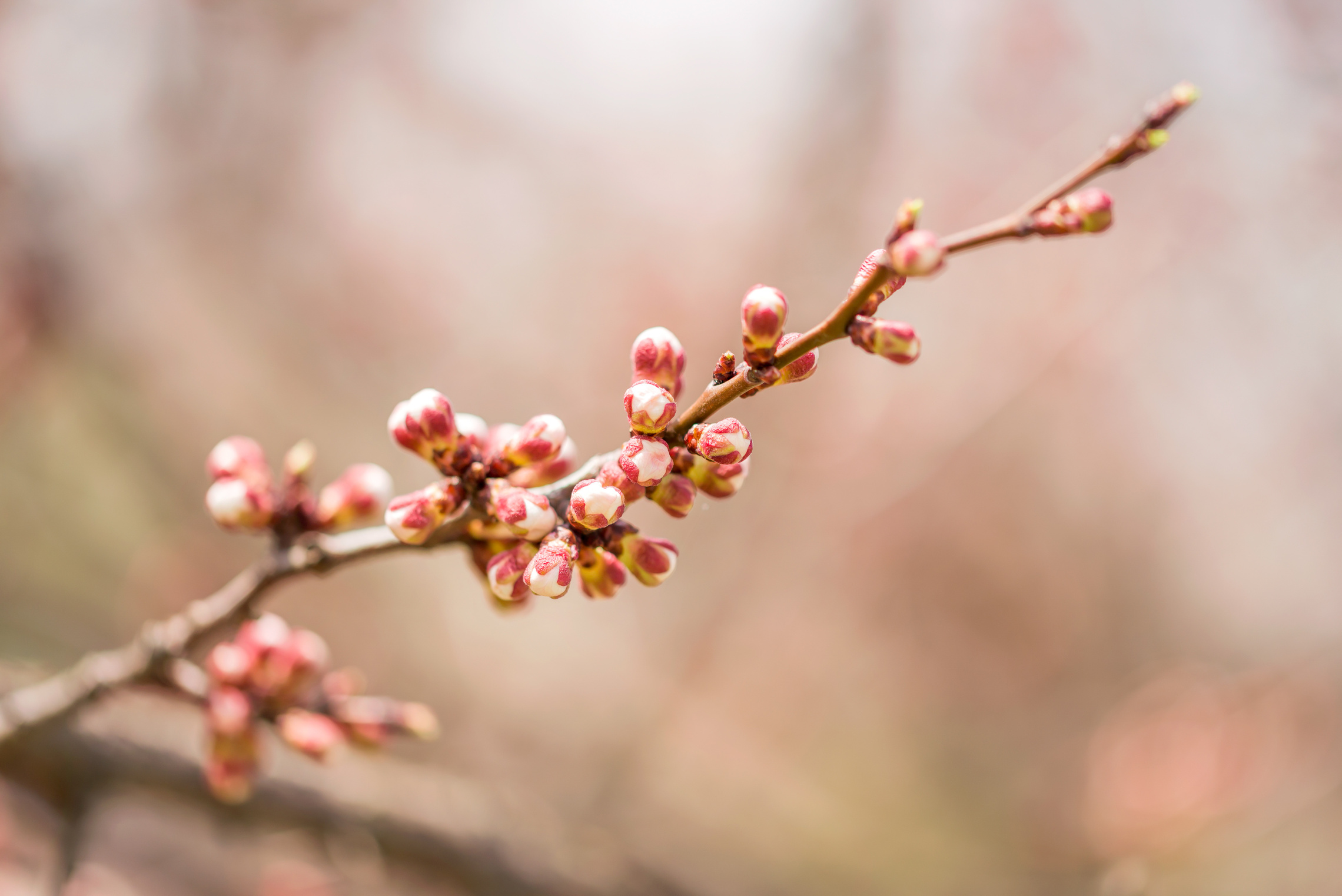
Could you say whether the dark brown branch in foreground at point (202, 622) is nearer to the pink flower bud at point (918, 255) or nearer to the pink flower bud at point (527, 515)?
the pink flower bud at point (527, 515)

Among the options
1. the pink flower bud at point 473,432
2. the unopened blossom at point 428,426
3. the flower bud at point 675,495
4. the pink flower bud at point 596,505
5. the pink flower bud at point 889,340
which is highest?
the pink flower bud at point 473,432

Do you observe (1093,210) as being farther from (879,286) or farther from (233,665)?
(233,665)

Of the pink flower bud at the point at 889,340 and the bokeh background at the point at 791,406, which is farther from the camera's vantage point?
the bokeh background at the point at 791,406

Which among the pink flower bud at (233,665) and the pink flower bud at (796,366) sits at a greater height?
the pink flower bud at (796,366)

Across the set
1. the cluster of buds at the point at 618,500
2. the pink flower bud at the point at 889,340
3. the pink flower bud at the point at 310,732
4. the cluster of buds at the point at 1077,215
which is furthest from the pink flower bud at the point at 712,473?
the pink flower bud at the point at 310,732

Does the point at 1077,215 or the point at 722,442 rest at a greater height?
the point at 1077,215

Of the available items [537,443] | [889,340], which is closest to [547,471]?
[537,443]

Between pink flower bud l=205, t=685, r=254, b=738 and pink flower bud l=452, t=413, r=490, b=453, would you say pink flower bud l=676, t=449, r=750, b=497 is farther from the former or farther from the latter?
pink flower bud l=205, t=685, r=254, b=738

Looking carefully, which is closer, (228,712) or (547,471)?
(547,471)
